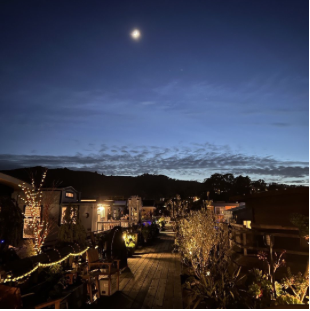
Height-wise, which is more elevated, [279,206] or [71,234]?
[279,206]

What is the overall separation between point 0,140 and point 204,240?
997 centimetres

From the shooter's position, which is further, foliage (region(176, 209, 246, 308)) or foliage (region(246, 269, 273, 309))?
foliage (region(176, 209, 246, 308))

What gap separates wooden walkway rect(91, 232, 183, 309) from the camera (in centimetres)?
499

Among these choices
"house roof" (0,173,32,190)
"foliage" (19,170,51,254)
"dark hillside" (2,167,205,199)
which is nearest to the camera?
"foliage" (19,170,51,254)

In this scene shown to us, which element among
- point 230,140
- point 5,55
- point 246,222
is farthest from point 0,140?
point 246,222

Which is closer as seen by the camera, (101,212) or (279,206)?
(279,206)

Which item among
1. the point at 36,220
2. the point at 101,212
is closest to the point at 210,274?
the point at 36,220

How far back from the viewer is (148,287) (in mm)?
6121

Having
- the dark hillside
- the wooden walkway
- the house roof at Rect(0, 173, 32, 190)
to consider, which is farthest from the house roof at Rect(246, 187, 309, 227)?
the dark hillside

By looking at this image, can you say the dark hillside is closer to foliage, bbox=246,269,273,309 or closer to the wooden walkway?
the wooden walkway

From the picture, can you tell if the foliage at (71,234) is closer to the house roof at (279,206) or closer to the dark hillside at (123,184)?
the house roof at (279,206)

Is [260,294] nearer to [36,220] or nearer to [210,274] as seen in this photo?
Answer: [210,274]

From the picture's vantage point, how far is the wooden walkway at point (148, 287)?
4988 millimetres

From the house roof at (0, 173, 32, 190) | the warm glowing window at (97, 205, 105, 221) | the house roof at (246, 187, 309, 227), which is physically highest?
the house roof at (0, 173, 32, 190)
